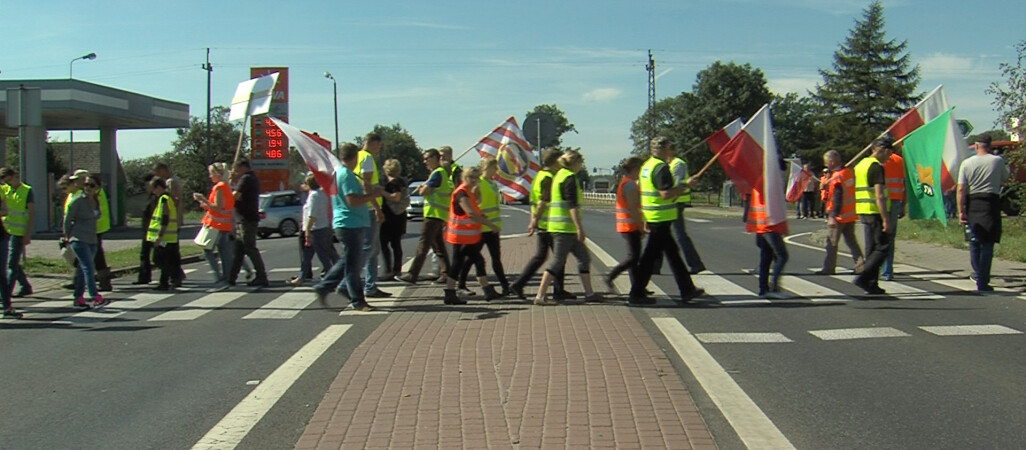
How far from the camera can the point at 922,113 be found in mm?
11297

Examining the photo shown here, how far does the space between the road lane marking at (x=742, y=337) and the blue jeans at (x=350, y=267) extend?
3.35 metres

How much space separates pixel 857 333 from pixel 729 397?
2698 millimetres

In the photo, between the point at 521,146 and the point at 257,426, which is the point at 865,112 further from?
the point at 257,426

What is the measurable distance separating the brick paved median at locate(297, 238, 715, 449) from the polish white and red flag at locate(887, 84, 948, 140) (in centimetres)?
512

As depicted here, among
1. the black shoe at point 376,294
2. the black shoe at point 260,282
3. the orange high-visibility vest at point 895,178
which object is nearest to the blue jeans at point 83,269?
the black shoe at point 260,282

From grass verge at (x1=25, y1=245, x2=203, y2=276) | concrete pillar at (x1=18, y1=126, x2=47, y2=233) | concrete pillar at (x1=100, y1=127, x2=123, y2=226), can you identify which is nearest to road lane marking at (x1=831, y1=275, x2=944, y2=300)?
grass verge at (x1=25, y1=245, x2=203, y2=276)

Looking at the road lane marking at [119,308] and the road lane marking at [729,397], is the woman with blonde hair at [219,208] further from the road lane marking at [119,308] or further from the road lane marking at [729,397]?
the road lane marking at [729,397]

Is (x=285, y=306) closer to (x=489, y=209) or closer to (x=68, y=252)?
(x=489, y=209)

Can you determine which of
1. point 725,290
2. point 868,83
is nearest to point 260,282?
point 725,290

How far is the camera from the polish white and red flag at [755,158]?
9.82m

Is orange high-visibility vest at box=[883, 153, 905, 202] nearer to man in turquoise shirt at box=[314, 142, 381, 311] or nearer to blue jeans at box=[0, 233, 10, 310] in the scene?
man in turquoise shirt at box=[314, 142, 381, 311]

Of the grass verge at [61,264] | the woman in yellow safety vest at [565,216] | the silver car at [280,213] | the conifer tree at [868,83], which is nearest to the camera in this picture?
the woman in yellow safety vest at [565,216]

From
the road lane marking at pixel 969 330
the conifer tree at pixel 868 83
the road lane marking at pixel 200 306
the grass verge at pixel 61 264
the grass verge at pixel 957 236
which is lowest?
the road lane marking at pixel 200 306

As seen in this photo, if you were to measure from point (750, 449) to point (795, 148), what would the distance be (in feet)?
275
